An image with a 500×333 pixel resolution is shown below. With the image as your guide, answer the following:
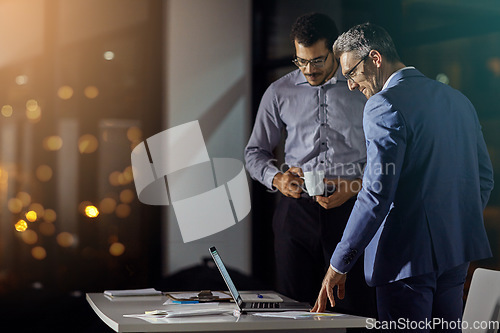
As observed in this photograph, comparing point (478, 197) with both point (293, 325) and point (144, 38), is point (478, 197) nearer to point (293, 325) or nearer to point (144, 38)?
point (293, 325)

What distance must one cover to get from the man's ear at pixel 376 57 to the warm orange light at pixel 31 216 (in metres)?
2.26

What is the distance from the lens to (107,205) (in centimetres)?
405

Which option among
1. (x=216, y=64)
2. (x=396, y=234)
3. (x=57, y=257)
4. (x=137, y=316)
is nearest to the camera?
(x=137, y=316)

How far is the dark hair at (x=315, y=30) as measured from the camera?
3.52m

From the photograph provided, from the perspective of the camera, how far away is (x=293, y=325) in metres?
2.04

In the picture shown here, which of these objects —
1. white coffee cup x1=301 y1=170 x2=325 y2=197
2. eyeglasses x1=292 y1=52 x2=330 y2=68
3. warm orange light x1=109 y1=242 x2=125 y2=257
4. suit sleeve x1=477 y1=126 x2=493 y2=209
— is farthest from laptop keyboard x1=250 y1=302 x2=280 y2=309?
warm orange light x1=109 y1=242 x2=125 y2=257

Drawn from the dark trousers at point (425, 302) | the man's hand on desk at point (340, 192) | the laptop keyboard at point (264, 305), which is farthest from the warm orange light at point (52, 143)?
the dark trousers at point (425, 302)

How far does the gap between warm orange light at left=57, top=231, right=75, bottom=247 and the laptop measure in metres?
1.76

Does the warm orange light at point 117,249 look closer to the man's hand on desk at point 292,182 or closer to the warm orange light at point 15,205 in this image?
the warm orange light at point 15,205

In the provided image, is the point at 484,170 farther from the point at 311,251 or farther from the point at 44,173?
the point at 44,173

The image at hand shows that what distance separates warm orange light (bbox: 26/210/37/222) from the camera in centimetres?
386

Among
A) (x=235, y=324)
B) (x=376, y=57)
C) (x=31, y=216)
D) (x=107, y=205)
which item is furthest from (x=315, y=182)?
(x=31, y=216)

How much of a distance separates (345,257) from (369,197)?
0.23 metres

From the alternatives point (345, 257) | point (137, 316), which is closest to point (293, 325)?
point (345, 257)
